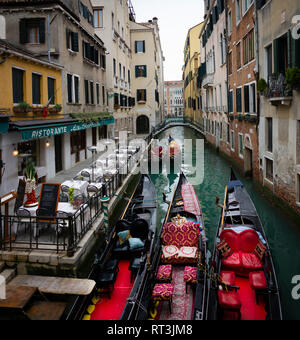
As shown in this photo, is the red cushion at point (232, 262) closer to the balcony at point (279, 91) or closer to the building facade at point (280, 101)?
the building facade at point (280, 101)

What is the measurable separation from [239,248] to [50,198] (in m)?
3.98

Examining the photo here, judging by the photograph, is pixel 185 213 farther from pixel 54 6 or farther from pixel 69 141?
pixel 54 6

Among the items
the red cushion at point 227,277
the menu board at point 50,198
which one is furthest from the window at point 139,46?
the red cushion at point 227,277

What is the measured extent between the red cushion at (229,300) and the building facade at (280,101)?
4931 mm

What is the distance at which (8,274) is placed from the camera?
19.7 feet

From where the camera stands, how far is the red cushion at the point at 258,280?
5164mm

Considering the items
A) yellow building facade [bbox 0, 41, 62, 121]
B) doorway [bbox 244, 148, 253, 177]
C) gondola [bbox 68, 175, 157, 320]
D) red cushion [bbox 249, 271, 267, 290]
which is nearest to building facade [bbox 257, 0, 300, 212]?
doorway [bbox 244, 148, 253, 177]

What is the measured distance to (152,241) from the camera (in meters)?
6.95

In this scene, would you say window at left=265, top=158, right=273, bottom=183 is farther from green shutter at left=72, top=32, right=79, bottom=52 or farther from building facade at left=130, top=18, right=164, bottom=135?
building facade at left=130, top=18, right=164, bottom=135

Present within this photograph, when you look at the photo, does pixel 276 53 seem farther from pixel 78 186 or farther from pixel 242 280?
pixel 242 280

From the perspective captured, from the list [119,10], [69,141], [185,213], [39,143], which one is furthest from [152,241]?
[119,10]

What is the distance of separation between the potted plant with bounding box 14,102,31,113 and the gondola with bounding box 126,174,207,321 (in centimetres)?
586

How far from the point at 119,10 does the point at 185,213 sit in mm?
22086

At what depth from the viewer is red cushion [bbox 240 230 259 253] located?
6289mm
